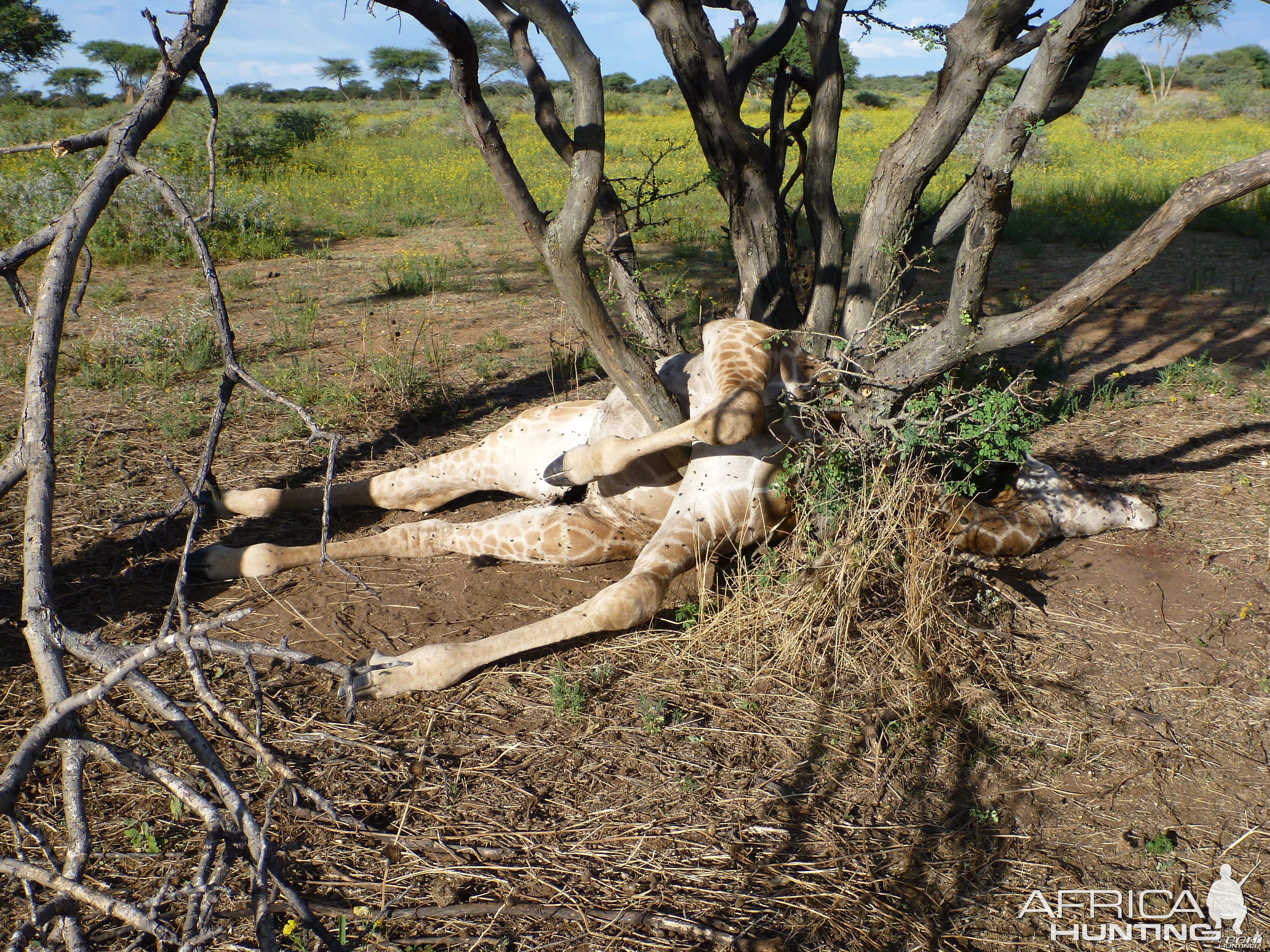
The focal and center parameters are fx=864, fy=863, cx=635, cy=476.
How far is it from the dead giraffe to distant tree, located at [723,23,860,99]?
7.12 feet

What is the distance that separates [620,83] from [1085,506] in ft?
145

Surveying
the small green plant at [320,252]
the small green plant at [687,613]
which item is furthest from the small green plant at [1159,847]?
the small green plant at [320,252]

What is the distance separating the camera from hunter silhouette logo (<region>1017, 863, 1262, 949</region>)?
227 cm

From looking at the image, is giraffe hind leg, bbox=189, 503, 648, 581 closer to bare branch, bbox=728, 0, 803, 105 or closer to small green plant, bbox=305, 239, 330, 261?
bare branch, bbox=728, 0, 803, 105

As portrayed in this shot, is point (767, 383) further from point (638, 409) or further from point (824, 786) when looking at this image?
point (824, 786)

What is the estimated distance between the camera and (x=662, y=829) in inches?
101

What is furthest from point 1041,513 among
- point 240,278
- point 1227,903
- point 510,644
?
point 240,278

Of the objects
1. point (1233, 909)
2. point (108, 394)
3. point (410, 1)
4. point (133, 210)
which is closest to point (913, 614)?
point (1233, 909)

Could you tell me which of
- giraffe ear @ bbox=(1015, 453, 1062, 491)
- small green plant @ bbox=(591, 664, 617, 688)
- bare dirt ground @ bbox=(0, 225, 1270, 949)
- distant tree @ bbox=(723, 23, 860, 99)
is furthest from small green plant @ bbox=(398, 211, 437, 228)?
Result: small green plant @ bbox=(591, 664, 617, 688)

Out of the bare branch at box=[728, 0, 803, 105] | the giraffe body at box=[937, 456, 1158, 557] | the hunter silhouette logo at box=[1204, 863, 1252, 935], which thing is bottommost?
the hunter silhouette logo at box=[1204, 863, 1252, 935]

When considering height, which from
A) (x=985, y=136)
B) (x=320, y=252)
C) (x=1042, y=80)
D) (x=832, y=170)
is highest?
(x=985, y=136)

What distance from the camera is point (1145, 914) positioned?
2.35m

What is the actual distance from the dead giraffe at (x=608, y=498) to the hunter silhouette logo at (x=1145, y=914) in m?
1.67

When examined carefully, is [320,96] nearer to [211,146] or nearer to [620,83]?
[620,83]
